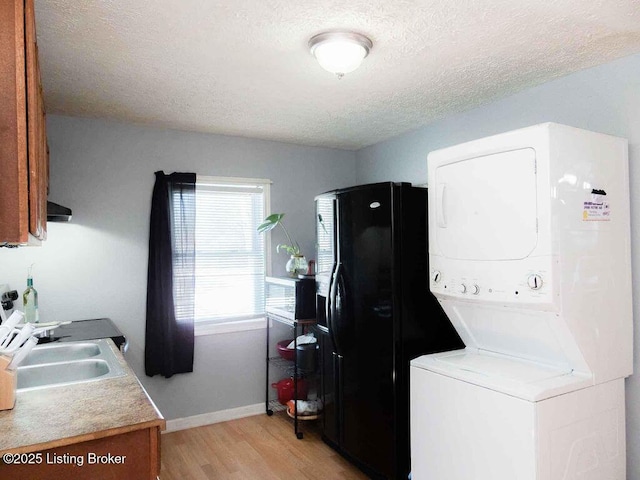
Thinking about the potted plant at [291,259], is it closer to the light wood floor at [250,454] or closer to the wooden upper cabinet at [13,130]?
the light wood floor at [250,454]

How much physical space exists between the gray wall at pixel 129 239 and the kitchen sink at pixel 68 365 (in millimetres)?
896

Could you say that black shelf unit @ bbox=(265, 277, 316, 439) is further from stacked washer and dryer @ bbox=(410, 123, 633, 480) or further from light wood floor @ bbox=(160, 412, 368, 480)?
stacked washer and dryer @ bbox=(410, 123, 633, 480)

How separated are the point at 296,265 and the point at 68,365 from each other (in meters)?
1.92

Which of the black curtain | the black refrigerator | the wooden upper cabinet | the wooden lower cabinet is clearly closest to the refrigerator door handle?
the black refrigerator

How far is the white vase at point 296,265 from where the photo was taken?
3.71m

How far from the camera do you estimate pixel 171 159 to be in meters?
3.60

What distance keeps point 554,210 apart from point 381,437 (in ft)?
5.37

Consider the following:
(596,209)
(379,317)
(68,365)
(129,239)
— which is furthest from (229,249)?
(596,209)

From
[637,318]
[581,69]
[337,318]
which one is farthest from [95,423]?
[581,69]

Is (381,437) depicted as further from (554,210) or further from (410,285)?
(554,210)

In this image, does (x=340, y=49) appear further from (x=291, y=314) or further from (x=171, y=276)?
(x=171, y=276)

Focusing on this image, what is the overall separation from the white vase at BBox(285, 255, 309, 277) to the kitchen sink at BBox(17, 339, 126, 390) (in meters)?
1.60

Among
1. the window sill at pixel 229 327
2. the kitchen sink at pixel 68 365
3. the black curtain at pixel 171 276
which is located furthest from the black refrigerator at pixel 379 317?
the kitchen sink at pixel 68 365

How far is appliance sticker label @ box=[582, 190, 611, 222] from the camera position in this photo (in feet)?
6.45
